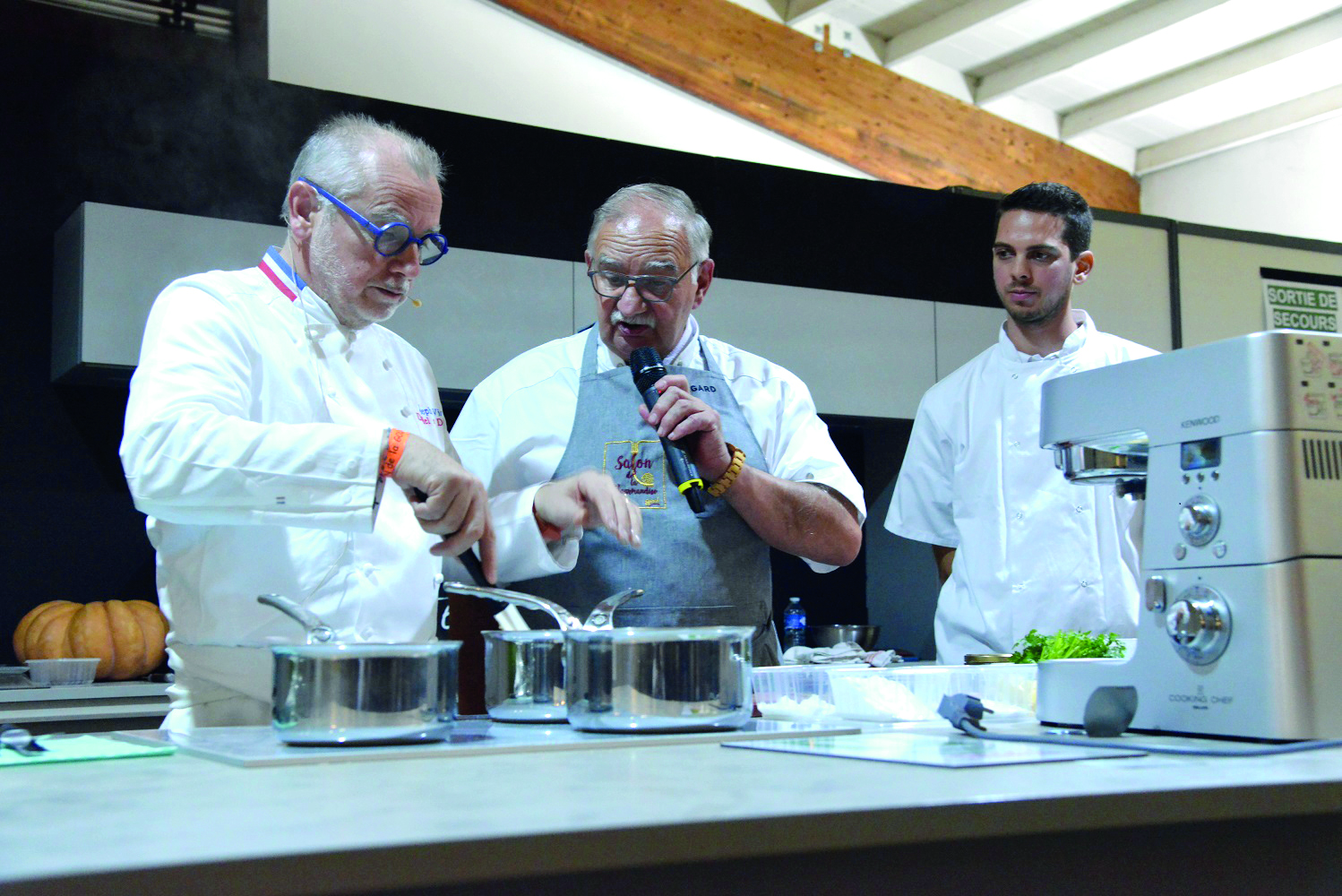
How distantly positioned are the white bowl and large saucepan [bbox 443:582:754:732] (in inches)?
73.7

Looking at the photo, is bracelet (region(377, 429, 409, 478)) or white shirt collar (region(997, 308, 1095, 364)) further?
white shirt collar (region(997, 308, 1095, 364))

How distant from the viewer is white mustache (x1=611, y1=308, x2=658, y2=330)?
73.9 inches

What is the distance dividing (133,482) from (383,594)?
0.31m

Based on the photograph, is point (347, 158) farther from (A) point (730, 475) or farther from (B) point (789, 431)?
(B) point (789, 431)

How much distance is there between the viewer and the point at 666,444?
1.67 m

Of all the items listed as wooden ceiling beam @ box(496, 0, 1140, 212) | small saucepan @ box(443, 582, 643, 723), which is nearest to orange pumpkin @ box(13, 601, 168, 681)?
small saucepan @ box(443, 582, 643, 723)

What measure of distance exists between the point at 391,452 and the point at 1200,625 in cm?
76

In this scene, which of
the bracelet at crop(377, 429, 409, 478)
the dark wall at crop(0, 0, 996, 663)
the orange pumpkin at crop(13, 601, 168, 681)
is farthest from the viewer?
the dark wall at crop(0, 0, 996, 663)

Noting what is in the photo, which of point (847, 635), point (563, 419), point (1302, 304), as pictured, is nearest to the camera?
point (563, 419)

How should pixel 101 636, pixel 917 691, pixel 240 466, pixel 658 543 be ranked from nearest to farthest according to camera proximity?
pixel 917 691, pixel 240 466, pixel 658 543, pixel 101 636

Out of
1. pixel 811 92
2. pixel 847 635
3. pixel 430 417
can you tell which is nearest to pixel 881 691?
pixel 430 417

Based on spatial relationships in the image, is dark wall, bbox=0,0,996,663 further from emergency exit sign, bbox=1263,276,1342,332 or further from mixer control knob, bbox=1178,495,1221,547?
emergency exit sign, bbox=1263,276,1342,332

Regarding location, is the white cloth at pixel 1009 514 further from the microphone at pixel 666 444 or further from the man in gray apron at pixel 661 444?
the microphone at pixel 666 444

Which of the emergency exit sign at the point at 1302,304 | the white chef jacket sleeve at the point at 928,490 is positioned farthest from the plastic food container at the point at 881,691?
the emergency exit sign at the point at 1302,304
